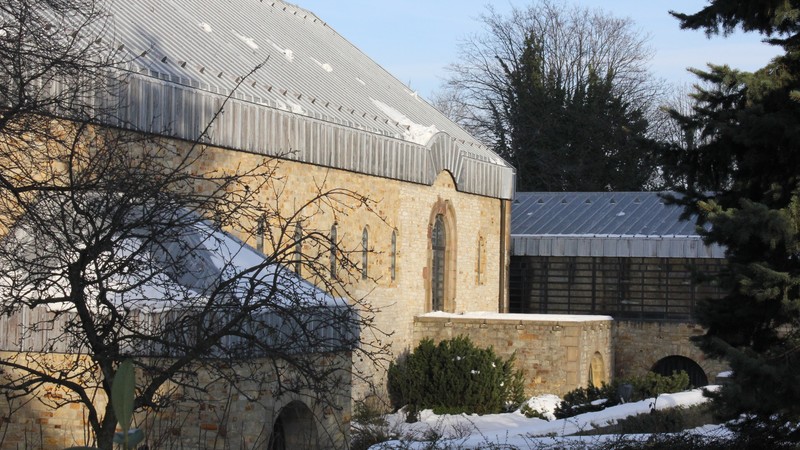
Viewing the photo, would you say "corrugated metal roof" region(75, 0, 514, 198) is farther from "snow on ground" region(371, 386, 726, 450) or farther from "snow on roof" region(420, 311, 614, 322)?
"snow on ground" region(371, 386, 726, 450)

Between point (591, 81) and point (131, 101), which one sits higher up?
point (591, 81)

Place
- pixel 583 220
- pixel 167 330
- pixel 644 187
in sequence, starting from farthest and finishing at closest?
1. pixel 644 187
2. pixel 583 220
3. pixel 167 330

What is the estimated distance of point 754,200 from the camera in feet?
42.8

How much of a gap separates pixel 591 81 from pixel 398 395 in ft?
79.8

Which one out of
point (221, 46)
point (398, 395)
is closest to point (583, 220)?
point (398, 395)

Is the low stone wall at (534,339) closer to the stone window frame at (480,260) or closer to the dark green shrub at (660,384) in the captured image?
the dark green shrub at (660,384)

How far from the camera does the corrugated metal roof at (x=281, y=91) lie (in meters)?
18.8

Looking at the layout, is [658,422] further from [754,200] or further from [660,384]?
[660,384]

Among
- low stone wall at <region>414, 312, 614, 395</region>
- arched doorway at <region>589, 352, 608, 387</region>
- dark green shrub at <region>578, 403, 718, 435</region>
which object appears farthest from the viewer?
arched doorway at <region>589, 352, 608, 387</region>

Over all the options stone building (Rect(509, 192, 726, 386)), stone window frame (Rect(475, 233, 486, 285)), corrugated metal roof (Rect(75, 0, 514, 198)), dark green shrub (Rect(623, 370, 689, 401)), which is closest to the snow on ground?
dark green shrub (Rect(623, 370, 689, 401))

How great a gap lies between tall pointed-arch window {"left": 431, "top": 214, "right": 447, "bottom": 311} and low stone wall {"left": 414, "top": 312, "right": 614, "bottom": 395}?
1561 millimetres

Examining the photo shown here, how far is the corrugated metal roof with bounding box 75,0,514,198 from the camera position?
61.6ft

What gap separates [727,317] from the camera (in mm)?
12812

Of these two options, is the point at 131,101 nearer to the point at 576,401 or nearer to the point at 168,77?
the point at 168,77
